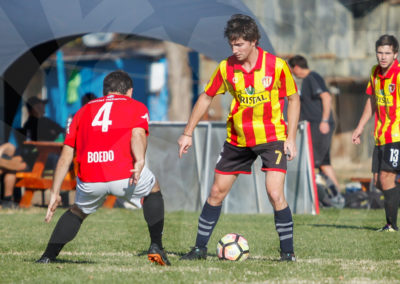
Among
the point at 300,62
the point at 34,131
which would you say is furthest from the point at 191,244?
the point at 34,131

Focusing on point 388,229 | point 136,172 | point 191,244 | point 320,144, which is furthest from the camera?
point 320,144

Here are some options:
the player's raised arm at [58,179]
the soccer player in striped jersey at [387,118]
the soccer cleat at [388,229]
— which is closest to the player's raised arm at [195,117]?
the player's raised arm at [58,179]

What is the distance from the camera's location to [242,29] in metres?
5.48

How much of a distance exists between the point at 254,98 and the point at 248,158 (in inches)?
20.8

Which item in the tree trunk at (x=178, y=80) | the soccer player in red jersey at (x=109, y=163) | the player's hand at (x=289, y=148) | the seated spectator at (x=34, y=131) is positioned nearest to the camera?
the soccer player in red jersey at (x=109, y=163)

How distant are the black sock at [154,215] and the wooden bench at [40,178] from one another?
5.68 meters

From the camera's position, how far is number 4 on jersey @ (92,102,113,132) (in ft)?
17.5

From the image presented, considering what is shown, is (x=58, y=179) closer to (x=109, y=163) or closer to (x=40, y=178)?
(x=109, y=163)

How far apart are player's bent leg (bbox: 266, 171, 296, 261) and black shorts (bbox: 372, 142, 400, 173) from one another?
7.72ft

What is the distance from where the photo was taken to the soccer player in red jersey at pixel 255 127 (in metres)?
5.72

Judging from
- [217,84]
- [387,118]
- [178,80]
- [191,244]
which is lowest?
[191,244]

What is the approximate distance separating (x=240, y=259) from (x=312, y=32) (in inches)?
734

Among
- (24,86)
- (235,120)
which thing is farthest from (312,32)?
(235,120)

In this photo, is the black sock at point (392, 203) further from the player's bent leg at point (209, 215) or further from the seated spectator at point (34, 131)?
the seated spectator at point (34, 131)
